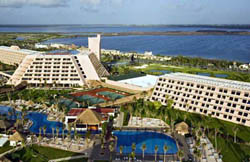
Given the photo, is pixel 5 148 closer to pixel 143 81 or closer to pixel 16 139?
pixel 16 139

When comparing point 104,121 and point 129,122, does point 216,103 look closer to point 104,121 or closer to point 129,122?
point 129,122

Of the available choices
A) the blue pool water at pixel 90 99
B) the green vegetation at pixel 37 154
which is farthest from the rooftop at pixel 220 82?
the green vegetation at pixel 37 154

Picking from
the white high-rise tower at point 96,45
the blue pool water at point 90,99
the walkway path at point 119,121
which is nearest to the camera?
the walkway path at point 119,121

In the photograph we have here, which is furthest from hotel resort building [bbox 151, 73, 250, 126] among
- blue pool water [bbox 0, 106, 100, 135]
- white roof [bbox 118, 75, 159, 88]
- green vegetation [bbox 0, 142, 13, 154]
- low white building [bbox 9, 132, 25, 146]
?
green vegetation [bbox 0, 142, 13, 154]

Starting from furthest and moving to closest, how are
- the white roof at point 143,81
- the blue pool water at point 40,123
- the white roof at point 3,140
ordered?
the white roof at point 143,81 → the blue pool water at point 40,123 → the white roof at point 3,140

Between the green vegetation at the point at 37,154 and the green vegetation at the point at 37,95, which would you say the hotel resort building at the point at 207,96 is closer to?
the green vegetation at the point at 37,95
